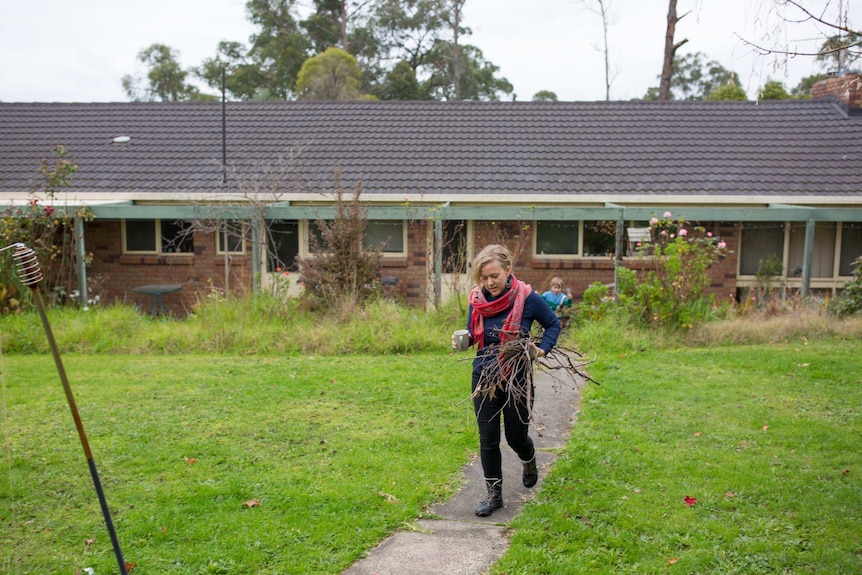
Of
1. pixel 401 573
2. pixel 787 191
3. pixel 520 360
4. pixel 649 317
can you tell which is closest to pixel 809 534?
pixel 520 360

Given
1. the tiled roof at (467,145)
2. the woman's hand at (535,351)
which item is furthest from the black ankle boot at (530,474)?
the tiled roof at (467,145)

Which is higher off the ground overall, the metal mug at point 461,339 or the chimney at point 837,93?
the chimney at point 837,93

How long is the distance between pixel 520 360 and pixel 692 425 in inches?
106

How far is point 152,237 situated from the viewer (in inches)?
604

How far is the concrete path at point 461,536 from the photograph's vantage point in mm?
4180

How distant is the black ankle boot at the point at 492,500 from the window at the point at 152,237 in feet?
38.6

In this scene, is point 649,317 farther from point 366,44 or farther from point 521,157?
point 366,44

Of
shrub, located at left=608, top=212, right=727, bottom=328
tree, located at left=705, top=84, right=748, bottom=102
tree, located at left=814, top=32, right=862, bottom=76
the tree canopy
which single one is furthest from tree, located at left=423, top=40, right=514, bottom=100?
tree, located at left=814, top=32, right=862, bottom=76

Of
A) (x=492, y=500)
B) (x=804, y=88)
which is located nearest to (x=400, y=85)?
(x=804, y=88)

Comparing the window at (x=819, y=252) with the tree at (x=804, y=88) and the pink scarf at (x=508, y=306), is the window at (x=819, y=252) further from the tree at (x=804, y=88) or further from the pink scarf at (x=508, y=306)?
the tree at (x=804, y=88)

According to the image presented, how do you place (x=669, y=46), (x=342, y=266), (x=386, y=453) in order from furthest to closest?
(x=669, y=46) → (x=342, y=266) → (x=386, y=453)

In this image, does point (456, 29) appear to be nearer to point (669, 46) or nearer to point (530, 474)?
point (669, 46)

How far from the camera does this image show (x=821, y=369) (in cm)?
847

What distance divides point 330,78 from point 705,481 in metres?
26.6
